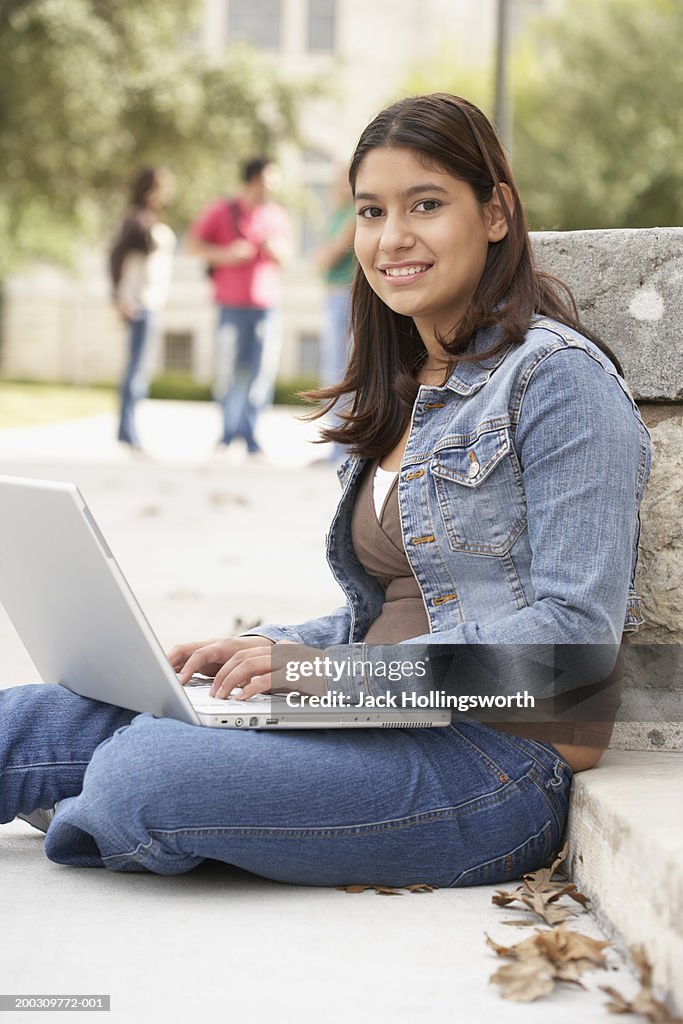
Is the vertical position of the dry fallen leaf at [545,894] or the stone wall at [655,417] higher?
the stone wall at [655,417]

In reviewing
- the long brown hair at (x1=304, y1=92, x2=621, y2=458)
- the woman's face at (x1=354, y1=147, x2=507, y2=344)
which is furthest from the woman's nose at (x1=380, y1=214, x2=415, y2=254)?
the long brown hair at (x1=304, y1=92, x2=621, y2=458)

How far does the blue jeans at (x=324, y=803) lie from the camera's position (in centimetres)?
280

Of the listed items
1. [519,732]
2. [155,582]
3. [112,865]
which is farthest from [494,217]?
[155,582]

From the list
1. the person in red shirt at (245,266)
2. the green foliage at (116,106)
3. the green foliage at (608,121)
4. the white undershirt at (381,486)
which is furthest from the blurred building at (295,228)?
the white undershirt at (381,486)

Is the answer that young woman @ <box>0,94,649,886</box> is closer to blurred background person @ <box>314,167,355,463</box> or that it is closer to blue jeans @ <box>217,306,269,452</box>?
blurred background person @ <box>314,167,355,463</box>

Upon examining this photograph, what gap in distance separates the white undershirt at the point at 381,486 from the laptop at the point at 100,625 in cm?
51

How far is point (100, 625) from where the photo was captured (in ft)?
9.62

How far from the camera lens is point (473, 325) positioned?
3090 millimetres

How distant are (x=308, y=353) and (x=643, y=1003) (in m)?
41.5

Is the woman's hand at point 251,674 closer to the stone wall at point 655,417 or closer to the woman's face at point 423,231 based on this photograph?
the woman's face at point 423,231

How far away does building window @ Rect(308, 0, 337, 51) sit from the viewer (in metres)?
42.6

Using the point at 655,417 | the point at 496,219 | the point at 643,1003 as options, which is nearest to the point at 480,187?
the point at 496,219

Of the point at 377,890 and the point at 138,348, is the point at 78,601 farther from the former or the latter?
the point at 138,348

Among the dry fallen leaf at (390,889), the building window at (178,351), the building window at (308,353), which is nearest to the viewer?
the dry fallen leaf at (390,889)
